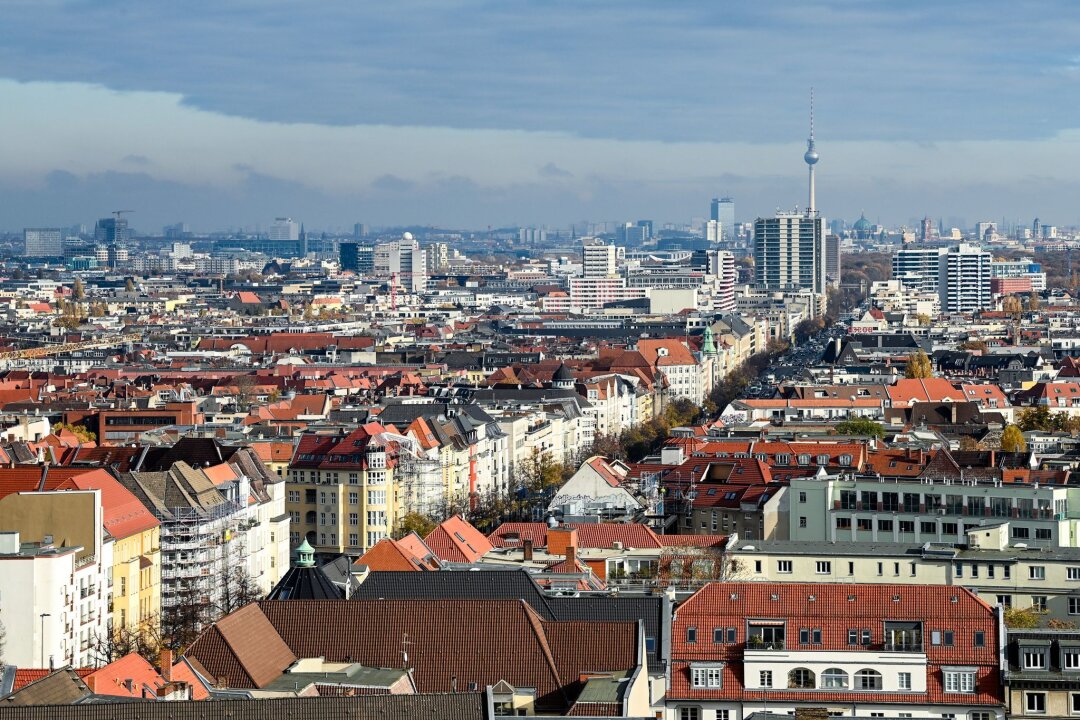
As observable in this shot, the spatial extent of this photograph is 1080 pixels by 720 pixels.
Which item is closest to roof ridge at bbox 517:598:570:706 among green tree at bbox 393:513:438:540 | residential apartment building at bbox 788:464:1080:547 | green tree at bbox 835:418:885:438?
residential apartment building at bbox 788:464:1080:547

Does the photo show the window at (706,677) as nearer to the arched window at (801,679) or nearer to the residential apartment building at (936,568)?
the arched window at (801,679)

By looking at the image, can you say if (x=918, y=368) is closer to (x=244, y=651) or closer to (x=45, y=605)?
(x=45, y=605)

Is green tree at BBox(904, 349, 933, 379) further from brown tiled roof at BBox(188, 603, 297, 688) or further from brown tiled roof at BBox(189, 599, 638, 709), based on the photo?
brown tiled roof at BBox(188, 603, 297, 688)

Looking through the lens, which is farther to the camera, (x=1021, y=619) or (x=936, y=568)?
(x=936, y=568)

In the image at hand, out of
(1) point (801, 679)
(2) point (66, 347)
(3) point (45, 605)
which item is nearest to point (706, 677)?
(1) point (801, 679)

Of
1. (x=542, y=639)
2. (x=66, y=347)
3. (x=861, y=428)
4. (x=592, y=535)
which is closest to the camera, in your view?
(x=542, y=639)

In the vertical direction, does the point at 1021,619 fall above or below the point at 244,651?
below

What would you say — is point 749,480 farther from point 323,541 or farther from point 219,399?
point 219,399
